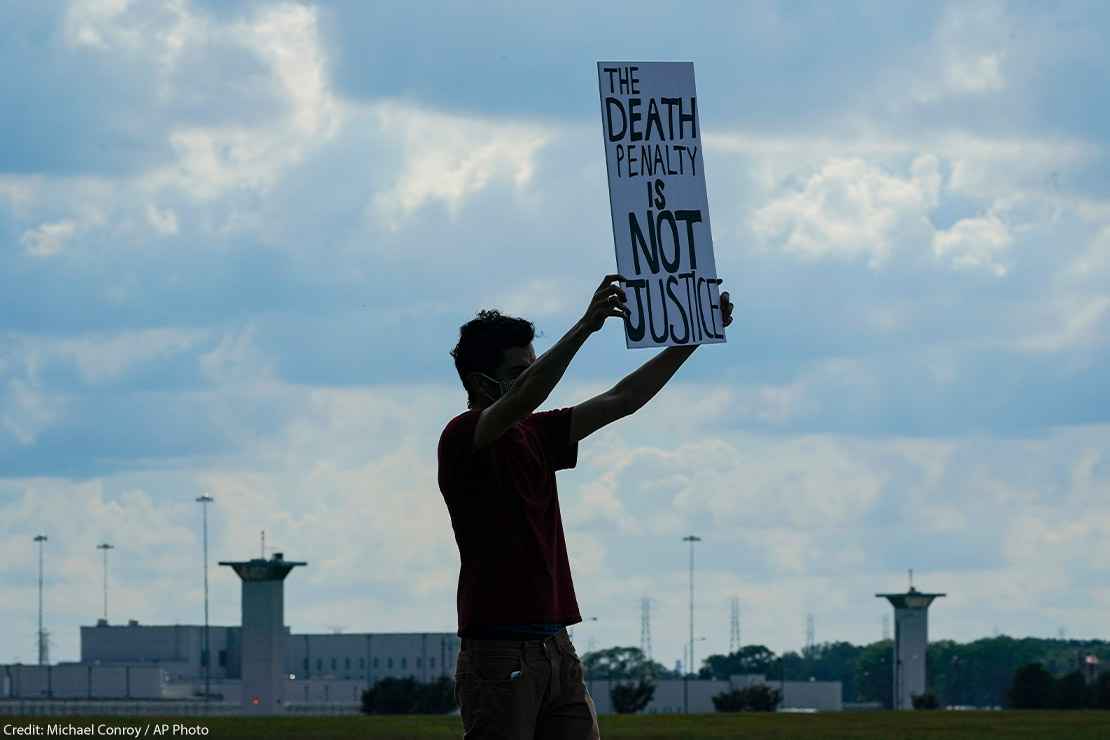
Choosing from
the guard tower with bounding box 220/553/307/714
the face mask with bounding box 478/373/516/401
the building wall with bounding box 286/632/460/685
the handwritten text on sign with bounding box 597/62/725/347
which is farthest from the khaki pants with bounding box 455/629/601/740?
the building wall with bounding box 286/632/460/685

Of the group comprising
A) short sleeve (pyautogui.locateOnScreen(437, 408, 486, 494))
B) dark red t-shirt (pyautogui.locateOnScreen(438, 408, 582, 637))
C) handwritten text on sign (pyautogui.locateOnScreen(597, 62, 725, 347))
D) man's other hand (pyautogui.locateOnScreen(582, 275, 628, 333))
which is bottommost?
dark red t-shirt (pyautogui.locateOnScreen(438, 408, 582, 637))

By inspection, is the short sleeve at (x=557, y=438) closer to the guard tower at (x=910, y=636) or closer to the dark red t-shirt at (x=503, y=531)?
the dark red t-shirt at (x=503, y=531)

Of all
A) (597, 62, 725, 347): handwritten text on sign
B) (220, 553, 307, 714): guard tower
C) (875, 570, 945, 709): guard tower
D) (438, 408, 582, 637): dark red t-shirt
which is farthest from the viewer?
(875, 570, 945, 709): guard tower

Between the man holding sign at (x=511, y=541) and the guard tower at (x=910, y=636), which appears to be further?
the guard tower at (x=910, y=636)

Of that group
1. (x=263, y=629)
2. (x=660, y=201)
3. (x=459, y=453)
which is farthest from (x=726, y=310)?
(x=263, y=629)

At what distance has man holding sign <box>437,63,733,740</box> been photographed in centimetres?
912

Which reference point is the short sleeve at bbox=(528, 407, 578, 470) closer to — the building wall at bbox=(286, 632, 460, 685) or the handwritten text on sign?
the handwritten text on sign

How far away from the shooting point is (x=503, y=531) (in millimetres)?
9117

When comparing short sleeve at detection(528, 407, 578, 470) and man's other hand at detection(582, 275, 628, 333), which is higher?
man's other hand at detection(582, 275, 628, 333)

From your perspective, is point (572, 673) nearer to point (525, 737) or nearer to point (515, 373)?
point (525, 737)

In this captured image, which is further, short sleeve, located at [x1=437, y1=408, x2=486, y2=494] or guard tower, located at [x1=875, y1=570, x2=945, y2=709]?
guard tower, located at [x1=875, y1=570, x2=945, y2=709]

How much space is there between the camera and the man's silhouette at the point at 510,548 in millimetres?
9117

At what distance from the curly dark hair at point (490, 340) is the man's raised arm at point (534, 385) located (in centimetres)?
19

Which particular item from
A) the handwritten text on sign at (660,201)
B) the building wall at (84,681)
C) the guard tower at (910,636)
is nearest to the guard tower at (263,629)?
the building wall at (84,681)
